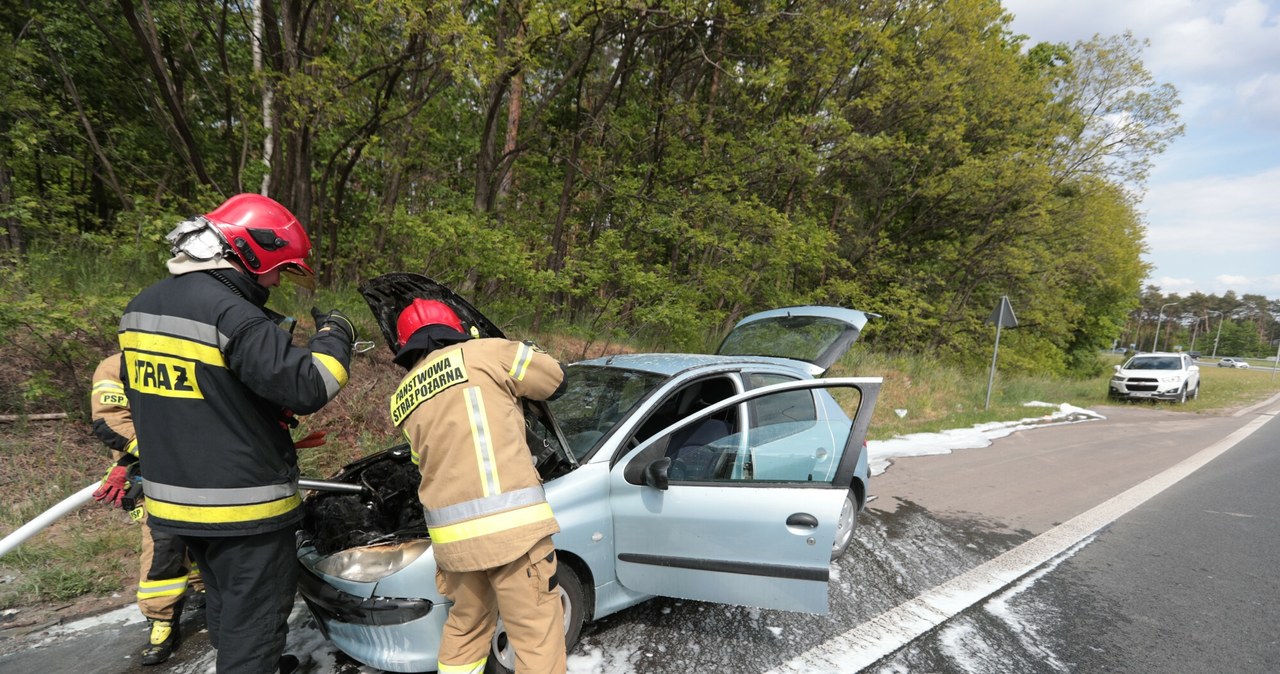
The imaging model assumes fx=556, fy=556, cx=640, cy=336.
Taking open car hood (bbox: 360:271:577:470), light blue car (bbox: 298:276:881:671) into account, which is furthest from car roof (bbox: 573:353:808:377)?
open car hood (bbox: 360:271:577:470)

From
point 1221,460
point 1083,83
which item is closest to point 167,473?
point 1221,460

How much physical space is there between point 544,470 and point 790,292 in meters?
11.8

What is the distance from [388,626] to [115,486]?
4.10 ft

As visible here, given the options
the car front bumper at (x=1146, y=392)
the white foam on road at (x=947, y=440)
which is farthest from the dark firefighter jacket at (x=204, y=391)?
the car front bumper at (x=1146, y=392)

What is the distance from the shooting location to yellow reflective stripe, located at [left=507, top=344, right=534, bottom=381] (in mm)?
1967

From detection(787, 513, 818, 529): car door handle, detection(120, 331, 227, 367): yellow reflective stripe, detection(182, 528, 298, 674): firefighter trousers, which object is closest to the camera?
detection(120, 331, 227, 367): yellow reflective stripe

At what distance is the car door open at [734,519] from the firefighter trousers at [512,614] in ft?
2.18

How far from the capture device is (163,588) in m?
2.50

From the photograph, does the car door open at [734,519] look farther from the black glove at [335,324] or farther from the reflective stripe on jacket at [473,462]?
the black glove at [335,324]

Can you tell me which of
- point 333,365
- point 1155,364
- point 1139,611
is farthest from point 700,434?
point 1155,364

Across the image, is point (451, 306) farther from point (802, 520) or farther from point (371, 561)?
point (802, 520)

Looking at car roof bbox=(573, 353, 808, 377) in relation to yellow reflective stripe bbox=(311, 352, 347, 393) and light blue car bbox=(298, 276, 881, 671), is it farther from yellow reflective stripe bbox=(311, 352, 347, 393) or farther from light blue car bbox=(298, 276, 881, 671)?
yellow reflective stripe bbox=(311, 352, 347, 393)

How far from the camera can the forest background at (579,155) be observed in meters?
5.47

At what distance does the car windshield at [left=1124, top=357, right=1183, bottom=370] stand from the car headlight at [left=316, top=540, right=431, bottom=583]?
21.0 meters
